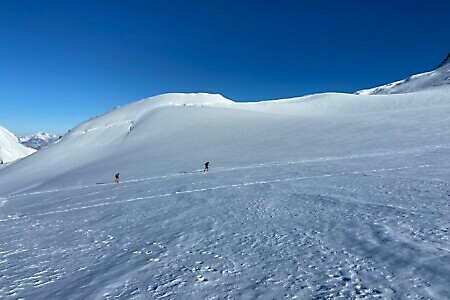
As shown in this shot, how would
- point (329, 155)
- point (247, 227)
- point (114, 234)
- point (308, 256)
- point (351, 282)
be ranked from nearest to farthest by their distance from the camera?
point (351, 282) < point (308, 256) < point (247, 227) < point (114, 234) < point (329, 155)

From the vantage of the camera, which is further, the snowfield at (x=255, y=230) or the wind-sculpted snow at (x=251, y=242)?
the snowfield at (x=255, y=230)

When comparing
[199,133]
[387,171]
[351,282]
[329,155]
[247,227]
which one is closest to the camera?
[351,282]

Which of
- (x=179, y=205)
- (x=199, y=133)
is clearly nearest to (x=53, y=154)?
(x=199, y=133)

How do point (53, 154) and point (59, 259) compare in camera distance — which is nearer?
point (59, 259)

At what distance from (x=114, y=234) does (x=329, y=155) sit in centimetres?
1883

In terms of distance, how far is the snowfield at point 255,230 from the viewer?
6.57 meters

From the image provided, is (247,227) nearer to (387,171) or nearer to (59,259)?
(59,259)

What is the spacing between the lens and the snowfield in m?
6.57

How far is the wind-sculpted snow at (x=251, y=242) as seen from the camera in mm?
6449

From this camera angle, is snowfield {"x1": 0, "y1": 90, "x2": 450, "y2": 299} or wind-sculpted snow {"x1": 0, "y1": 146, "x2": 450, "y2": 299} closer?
wind-sculpted snow {"x1": 0, "y1": 146, "x2": 450, "y2": 299}

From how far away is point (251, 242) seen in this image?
29.1 feet

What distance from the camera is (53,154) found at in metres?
53.4

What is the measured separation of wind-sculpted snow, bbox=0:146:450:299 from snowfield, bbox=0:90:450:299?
41 mm

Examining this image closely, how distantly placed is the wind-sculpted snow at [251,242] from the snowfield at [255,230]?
41mm
